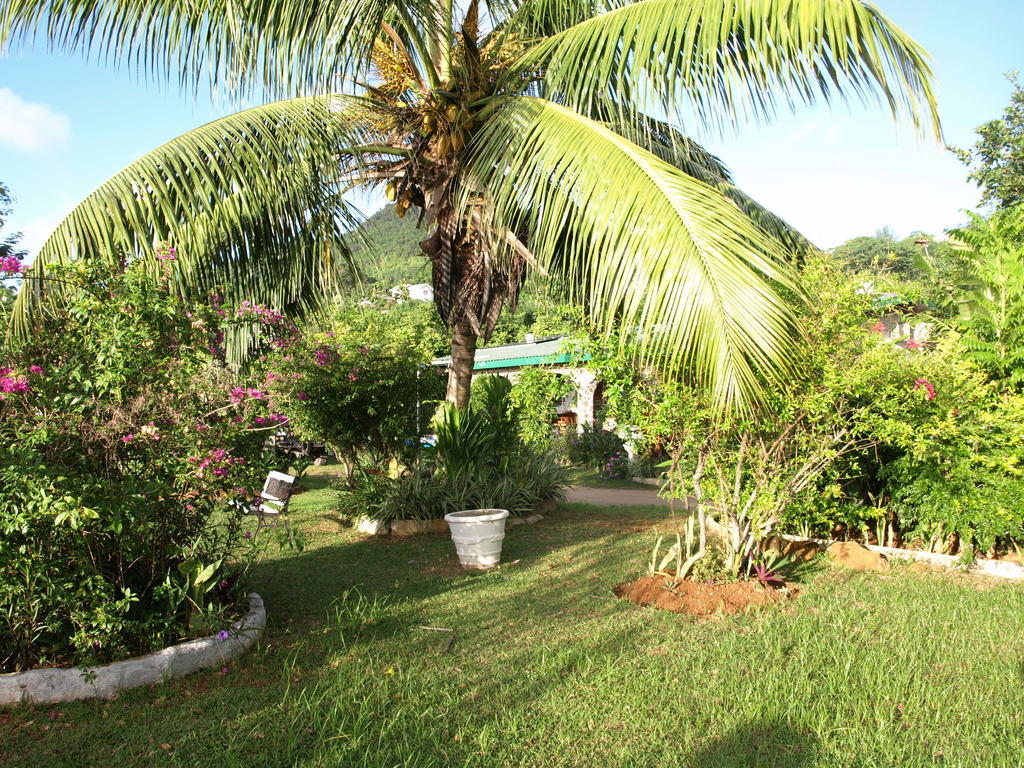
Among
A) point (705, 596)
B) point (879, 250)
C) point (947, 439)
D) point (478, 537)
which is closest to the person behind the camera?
point (705, 596)

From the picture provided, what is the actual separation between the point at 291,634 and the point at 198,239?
334 centimetres

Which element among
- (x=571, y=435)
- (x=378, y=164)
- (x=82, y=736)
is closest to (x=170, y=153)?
(x=378, y=164)

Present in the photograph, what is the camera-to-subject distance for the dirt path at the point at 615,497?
40.8 ft

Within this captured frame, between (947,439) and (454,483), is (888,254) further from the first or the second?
(454,483)

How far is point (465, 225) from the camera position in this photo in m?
7.99

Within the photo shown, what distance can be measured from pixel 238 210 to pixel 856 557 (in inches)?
256

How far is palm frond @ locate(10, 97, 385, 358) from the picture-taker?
19.0 feet

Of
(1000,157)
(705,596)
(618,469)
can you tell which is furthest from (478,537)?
(1000,157)

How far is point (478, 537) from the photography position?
7.29 m

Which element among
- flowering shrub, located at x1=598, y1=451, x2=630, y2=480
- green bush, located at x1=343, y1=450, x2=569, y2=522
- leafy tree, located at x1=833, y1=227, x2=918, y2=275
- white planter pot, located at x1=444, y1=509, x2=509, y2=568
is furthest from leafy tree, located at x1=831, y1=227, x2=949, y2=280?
flowering shrub, located at x1=598, y1=451, x2=630, y2=480

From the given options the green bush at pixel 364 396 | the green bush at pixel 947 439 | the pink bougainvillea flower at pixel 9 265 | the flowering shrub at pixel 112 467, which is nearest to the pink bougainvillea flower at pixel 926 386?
the green bush at pixel 947 439

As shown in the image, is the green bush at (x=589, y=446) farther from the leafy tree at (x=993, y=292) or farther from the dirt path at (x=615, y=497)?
the leafy tree at (x=993, y=292)

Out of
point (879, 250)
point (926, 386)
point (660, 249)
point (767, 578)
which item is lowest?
point (767, 578)

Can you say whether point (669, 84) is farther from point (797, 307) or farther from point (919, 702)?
point (919, 702)
